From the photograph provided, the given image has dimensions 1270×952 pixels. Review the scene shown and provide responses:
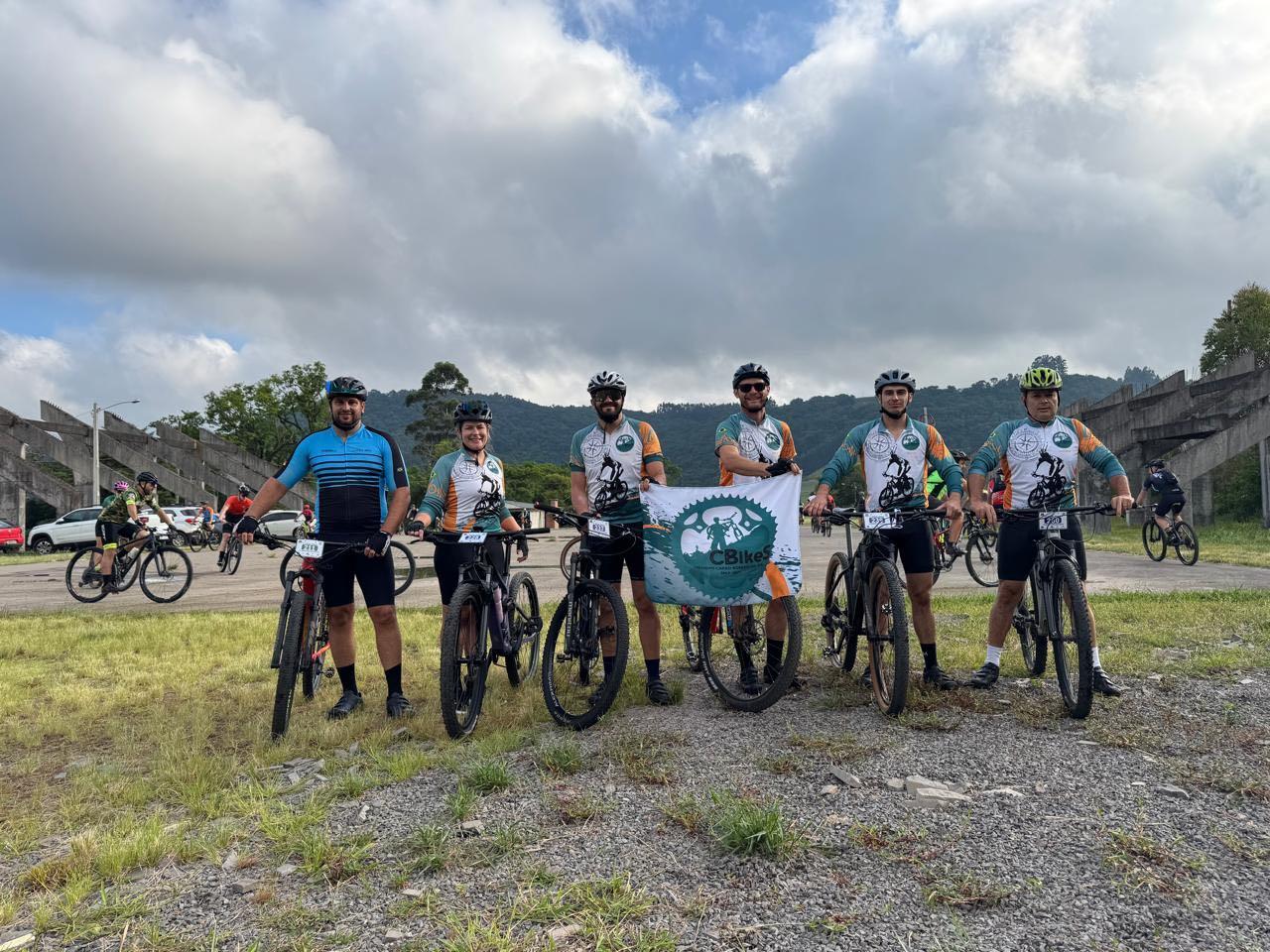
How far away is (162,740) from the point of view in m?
4.24

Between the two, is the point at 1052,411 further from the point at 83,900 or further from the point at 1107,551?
the point at 1107,551

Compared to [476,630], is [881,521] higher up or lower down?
higher up

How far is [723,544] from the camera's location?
4.59 m

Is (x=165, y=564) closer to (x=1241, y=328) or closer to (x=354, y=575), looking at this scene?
(x=354, y=575)

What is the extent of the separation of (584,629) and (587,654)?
0.54ft

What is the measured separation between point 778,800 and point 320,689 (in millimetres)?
3673

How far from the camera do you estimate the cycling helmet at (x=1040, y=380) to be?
4980 millimetres

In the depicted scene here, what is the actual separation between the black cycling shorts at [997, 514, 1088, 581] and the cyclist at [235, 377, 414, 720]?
404 centimetres

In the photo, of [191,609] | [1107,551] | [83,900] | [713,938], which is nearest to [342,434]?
[83,900]

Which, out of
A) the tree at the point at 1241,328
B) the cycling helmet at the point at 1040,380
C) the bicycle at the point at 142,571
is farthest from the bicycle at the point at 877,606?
the tree at the point at 1241,328

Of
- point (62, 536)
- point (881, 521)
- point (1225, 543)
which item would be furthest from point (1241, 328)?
point (62, 536)

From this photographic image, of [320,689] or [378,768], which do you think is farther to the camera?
[320,689]

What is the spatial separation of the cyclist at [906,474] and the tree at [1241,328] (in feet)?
171

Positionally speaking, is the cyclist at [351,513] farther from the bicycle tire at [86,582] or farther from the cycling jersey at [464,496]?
the bicycle tire at [86,582]
